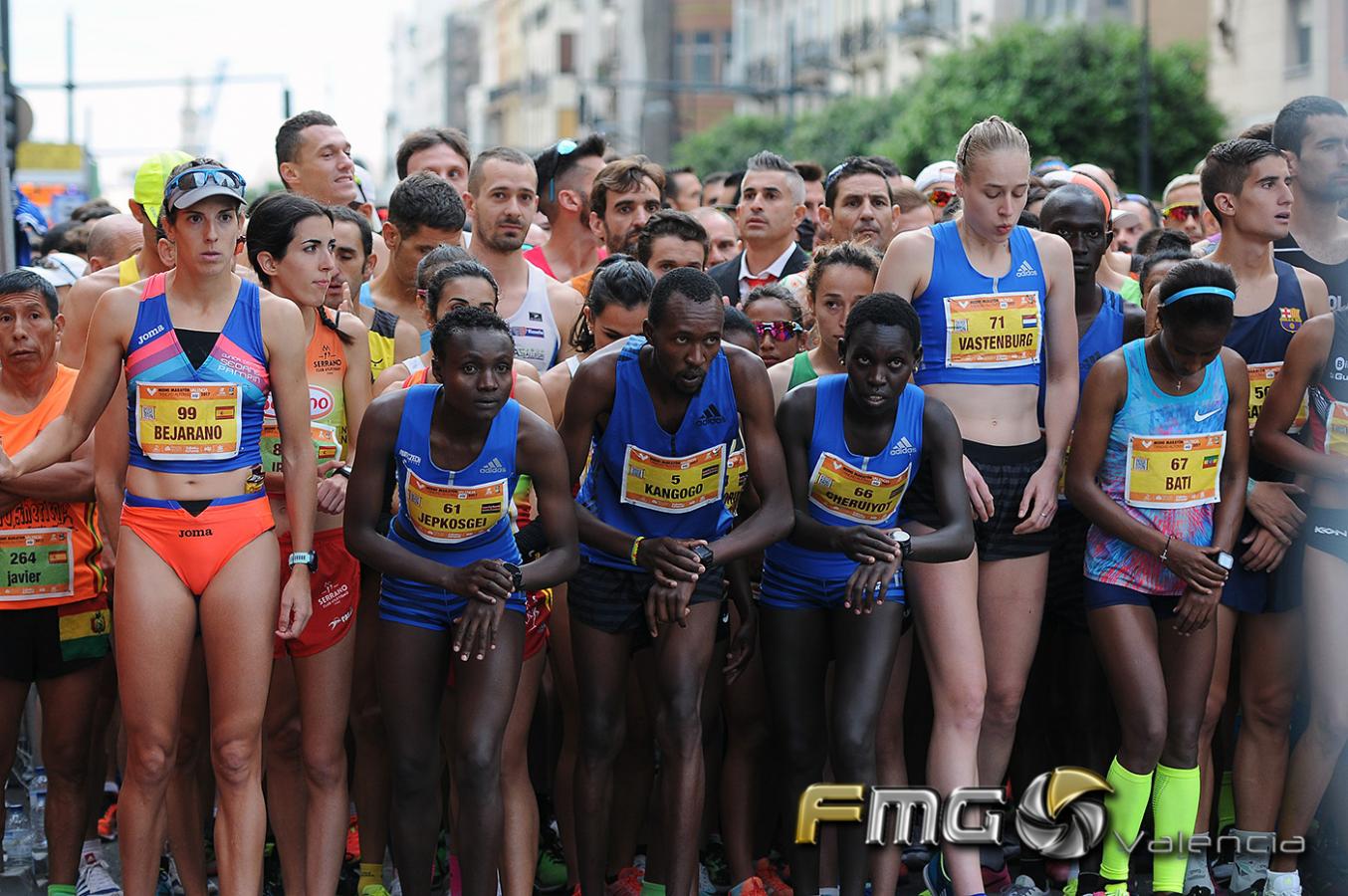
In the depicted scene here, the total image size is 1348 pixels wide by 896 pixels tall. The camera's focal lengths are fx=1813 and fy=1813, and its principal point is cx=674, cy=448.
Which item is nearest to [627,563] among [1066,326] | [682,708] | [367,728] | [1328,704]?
[682,708]

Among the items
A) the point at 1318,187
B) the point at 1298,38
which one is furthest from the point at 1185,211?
the point at 1298,38

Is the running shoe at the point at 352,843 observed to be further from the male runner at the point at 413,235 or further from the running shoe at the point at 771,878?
the male runner at the point at 413,235

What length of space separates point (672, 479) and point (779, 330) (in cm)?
140

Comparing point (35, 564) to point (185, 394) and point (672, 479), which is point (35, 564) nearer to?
point (185, 394)

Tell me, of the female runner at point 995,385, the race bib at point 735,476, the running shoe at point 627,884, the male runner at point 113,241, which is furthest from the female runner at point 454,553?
the male runner at point 113,241

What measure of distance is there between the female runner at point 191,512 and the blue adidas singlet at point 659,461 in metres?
1.03

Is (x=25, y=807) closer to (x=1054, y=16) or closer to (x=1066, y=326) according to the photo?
(x=1066, y=326)

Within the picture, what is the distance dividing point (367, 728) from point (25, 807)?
2261mm

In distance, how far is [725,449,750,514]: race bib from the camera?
576cm

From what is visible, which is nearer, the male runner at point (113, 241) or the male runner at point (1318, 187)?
the male runner at point (1318, 187)

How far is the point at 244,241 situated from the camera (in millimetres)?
6562

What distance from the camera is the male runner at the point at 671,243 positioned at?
7129 millimetres

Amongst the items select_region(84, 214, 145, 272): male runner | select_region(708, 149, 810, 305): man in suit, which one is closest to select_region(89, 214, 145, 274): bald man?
select_region(84, 214, 145, 272): male runner

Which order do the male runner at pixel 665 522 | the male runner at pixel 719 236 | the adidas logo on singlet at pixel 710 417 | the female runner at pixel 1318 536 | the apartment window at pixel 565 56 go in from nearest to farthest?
the male runner at pixel 665 522 → the adidas logo on singlet at pixel 710 417 → the female runner at pixel 1318 536 → the male runner at pixel 719 236 → the apartment window at pixel 565 56
